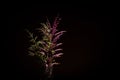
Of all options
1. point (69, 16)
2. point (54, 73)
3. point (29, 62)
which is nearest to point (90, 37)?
point (69, 16)

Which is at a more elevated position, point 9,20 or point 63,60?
point 9,20

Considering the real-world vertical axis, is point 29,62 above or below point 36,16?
below

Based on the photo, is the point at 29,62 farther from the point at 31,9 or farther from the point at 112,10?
the point at 112,10

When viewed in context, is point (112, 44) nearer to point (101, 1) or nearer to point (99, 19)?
point (99, 19)

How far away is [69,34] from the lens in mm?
3928

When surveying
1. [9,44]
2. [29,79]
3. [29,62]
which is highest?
[9,44]

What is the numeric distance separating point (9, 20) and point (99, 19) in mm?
1418

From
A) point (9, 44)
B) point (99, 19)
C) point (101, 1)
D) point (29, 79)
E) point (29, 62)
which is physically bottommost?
point (29, 79)

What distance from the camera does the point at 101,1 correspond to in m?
3.93

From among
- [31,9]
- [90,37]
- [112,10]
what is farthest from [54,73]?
[112,10]

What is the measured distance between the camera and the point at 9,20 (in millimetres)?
3908

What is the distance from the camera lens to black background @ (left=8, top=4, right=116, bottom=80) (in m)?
3.91

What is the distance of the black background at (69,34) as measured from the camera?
12.8 ft

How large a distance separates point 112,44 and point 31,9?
140 centimetres
